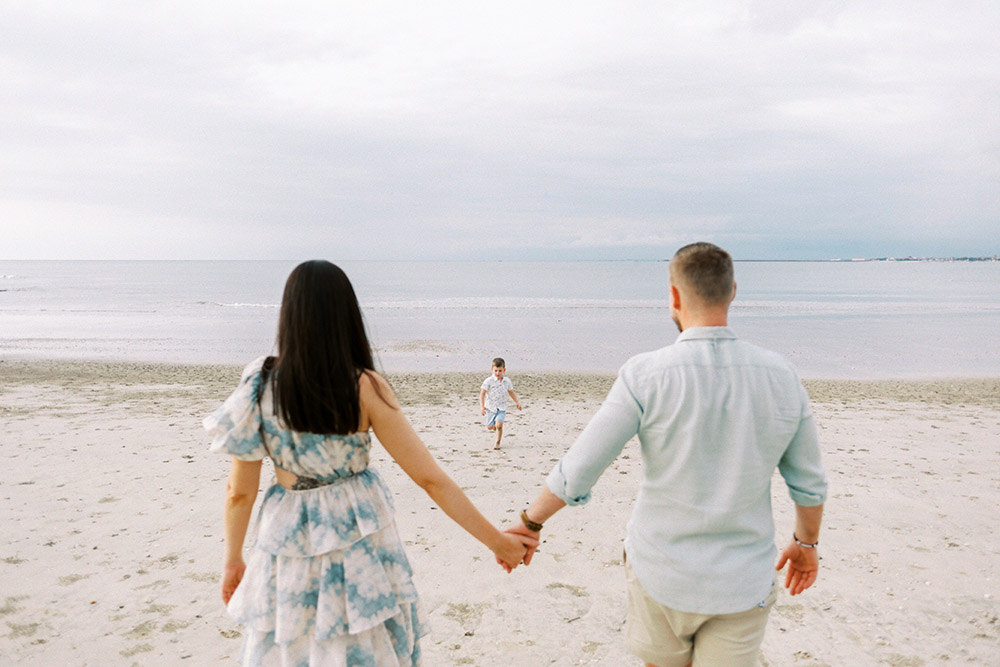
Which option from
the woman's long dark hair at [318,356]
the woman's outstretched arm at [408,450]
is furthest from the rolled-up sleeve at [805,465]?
the woman's long dark hair at [318,356]

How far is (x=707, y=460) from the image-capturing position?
87.5 inches

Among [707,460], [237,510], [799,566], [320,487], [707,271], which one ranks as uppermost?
[707,271]

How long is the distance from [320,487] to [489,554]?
3.40 metres

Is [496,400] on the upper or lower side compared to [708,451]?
lower

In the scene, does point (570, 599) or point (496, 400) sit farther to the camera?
point (496, 400)

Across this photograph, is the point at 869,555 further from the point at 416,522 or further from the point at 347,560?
the point at 347,560

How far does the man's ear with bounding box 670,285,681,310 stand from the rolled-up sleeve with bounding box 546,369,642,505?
370mm

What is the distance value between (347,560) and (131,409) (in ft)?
35.7

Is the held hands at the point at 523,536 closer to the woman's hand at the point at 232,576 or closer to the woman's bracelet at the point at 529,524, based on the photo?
the woman's bracelet at the point at 529,524

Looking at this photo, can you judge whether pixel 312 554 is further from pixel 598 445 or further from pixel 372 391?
pixel 598 445

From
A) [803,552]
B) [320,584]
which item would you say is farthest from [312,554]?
[803,552]

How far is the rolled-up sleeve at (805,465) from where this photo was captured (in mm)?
2318

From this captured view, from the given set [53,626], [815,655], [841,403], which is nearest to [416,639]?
[815,655]

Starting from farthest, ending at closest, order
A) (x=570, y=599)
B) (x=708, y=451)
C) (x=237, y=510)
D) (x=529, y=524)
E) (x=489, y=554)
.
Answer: (x=489, y=554), (x=570, y=599), (x=529, y=524), (x=237, y=510), (x=708, y=451)
